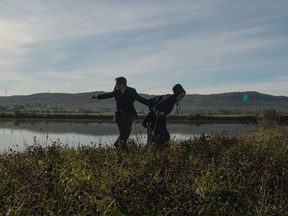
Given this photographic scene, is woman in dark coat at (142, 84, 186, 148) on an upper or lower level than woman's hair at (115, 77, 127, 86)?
lower

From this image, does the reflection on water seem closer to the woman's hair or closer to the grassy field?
the woman's hair

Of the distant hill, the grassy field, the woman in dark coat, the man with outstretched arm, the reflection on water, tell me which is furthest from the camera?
the distant hill

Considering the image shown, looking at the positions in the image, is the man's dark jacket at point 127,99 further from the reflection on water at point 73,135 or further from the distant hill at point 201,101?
the distant hill at point 201,101

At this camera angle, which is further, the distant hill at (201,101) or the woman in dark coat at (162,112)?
the distant hill at (201,101)

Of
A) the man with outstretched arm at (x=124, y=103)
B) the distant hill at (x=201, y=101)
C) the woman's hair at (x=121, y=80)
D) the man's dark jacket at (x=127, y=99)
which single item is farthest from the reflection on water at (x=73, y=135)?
the distant hill at (x=201, y=101)

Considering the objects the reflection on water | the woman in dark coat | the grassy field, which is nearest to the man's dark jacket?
the woman in dark coat

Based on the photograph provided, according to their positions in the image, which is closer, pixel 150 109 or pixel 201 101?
pixel 150 109

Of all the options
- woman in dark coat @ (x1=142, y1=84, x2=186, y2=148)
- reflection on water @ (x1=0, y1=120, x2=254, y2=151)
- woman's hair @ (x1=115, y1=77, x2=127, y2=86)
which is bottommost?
reflection on water @ (x1=0, y1=120, x2=254, y2=151)

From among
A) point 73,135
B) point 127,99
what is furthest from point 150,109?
point 73,135

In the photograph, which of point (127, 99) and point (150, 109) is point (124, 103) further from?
point (150, 109)

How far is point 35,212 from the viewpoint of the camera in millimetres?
4520

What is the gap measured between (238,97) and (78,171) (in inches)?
7623

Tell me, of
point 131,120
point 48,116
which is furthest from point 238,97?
point 131,120

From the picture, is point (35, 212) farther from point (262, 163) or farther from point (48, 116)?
point (48, 116)
